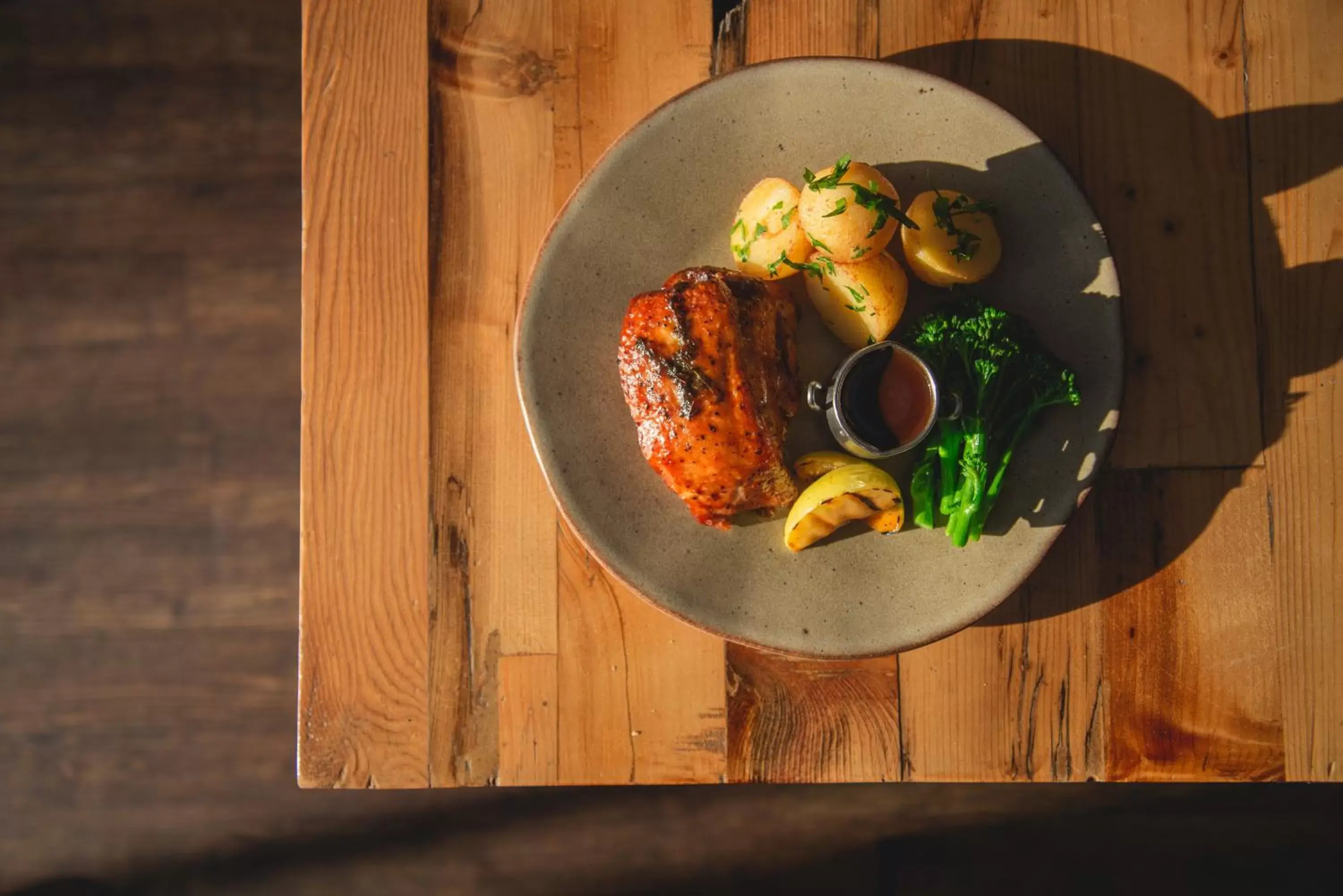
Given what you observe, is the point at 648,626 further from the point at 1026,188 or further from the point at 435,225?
the point at 1026,188

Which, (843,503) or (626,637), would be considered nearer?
(843,503)

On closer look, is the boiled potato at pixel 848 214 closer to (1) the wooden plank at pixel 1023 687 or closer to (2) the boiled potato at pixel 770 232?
(2) the boiled potato at pixel 770 232

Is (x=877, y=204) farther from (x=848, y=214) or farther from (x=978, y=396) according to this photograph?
(x=978, y=396)

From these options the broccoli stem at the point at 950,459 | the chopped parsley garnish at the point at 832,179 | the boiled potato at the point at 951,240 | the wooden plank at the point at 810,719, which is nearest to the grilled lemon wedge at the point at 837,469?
the broccoli stem at the point at 950,459

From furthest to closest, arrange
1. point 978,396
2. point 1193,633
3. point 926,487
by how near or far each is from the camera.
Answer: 1. point 1193,633
2. point 926,487
3. point 978,396

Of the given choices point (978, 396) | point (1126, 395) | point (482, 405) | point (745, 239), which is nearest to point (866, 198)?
point (745, 239)

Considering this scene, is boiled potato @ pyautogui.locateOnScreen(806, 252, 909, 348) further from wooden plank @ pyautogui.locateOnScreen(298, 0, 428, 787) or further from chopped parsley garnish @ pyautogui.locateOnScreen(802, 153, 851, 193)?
wooden plank @ pyautogui.locateOnScreen(298, 0, 428, 787)

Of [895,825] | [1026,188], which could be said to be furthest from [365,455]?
[895,825]
